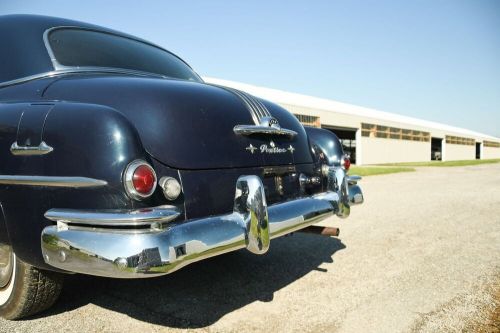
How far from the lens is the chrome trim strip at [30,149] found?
1917 mm

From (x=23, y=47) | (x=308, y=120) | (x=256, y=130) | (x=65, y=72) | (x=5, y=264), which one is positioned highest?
(x=308, y=120)

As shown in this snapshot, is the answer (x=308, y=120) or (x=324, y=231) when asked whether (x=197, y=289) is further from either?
(x=308, y=120)

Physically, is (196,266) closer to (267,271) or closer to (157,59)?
(267,271)

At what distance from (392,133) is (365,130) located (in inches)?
196

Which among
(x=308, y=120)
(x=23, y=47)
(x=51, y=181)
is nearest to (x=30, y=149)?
(x=51, y=181)

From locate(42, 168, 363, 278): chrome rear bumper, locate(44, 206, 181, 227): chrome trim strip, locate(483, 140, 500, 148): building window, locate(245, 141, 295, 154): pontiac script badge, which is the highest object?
locate(245, 141, 295, 154): pontiac script badge

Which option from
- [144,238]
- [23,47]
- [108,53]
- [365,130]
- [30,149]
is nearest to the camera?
[144,238]

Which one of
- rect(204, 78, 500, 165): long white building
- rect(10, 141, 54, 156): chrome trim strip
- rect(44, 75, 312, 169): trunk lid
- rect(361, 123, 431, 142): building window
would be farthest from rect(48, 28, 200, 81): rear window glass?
rect(361, 123, 431, 142): building window

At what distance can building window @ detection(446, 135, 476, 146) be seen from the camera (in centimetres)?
4522

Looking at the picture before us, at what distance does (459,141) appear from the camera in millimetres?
48438

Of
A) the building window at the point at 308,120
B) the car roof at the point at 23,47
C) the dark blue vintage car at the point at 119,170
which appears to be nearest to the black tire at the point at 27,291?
the dark blue vintage car at the point at 119,170

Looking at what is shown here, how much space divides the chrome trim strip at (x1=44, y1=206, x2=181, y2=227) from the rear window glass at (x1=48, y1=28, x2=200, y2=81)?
117cm

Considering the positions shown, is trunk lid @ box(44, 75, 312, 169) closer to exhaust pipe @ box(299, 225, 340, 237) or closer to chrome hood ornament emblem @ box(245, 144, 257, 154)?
chrome hood ornament emblem @ box(245, 144, 257, 154)

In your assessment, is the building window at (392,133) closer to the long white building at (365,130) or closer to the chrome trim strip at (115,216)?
the long white building at (365,130)
